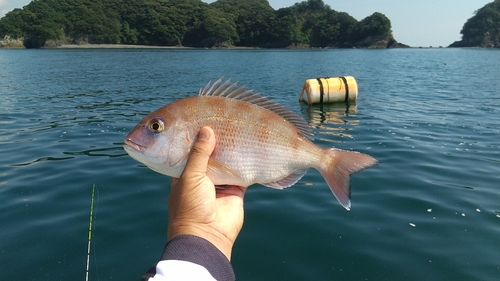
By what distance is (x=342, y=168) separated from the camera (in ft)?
11.1

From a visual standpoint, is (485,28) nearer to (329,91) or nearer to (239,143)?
(329,91)

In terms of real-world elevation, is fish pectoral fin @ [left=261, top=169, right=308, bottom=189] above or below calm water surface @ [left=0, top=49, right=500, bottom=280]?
above

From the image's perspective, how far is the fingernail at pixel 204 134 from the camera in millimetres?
2965

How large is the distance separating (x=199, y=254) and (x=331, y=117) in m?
14.0

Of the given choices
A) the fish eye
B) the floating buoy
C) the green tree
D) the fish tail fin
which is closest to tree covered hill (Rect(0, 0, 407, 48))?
the green tree

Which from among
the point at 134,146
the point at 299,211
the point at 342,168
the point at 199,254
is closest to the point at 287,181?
the point at 342,168

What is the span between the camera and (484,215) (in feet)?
21.1

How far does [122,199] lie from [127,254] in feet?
7.11

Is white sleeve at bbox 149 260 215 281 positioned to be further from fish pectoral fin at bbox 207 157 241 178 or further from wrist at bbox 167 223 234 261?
fish pectoral fin at bbox 207 157 241 178

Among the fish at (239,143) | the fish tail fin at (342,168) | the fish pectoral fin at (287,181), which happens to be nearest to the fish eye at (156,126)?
the fish at (239,143)

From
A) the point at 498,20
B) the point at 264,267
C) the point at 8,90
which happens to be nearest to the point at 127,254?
the point at 264,267

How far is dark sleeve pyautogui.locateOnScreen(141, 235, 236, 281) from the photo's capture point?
242 centimetres

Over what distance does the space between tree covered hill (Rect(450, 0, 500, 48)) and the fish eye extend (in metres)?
208

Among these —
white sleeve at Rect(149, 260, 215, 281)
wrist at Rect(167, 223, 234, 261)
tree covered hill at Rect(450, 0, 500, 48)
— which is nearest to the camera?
white sleeve at Rect(149, 260, 215, 281)
